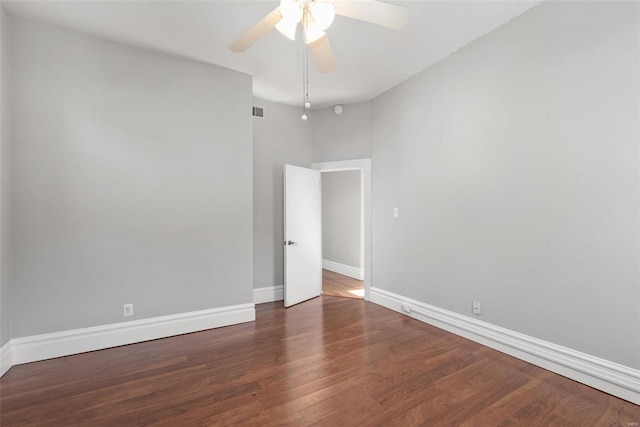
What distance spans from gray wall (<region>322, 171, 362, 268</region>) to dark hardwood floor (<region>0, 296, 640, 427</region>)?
2995mm

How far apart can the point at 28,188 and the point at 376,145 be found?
392cm

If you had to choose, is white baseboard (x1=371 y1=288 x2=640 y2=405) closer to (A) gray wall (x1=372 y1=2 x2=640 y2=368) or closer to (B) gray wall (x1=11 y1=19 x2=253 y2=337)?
(A) gray wall (x1=372 y1=2 x2=640 y2=368)

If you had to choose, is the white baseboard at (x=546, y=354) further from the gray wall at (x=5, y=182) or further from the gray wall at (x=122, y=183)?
the gray wall at (x=5, y=182)

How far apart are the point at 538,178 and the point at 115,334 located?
421 centimetres

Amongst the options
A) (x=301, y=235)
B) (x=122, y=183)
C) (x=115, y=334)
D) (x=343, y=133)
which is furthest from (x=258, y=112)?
(x=115, y=334)

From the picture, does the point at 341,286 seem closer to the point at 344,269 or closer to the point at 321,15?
the point at 344,269

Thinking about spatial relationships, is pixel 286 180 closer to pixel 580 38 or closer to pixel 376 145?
pixel 376 145

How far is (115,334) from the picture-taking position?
2854 millimetres

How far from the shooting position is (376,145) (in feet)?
13.9

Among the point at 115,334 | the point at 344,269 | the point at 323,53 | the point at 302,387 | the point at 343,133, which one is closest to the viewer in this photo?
the point at 323,53

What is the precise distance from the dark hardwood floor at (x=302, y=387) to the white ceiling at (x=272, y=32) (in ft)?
9.94

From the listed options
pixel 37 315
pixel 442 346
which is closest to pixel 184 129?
pixel 37 315

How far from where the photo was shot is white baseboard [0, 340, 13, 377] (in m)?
2.32

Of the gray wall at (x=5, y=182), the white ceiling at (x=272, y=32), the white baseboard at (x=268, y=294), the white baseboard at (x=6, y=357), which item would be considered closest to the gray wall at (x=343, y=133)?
the white ceiling at (x=272, y=32)
